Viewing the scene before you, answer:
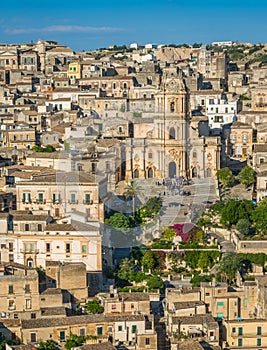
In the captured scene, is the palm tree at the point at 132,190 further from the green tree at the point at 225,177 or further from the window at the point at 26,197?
the window at the point at 26,197

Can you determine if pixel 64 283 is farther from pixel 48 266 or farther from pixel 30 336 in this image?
pixel 30 336

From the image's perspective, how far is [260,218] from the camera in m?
34.2

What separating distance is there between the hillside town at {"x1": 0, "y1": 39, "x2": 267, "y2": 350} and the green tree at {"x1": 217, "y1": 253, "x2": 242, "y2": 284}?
0.03 m

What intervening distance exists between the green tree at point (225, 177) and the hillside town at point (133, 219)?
5 cm

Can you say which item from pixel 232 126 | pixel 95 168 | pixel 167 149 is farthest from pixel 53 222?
pixel 232 126

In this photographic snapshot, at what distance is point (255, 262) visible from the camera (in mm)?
32250

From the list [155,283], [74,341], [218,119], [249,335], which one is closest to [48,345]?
[74,341]

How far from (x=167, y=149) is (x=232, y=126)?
7.09 meters

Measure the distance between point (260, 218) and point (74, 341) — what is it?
10.9m

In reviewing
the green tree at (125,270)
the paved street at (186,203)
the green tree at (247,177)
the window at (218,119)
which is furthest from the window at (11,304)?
the window at (218,119)

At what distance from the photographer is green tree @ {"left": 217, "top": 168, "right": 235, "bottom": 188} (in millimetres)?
40969

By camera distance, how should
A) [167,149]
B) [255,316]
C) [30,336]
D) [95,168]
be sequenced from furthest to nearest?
[167,149] < [95,168] < [255,316] < [30,336]

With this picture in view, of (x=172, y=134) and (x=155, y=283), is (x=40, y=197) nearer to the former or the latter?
(x=155, y=283)

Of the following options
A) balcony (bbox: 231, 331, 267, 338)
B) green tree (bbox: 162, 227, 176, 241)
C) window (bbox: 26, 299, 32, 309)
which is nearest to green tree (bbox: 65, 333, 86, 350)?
window (bbox: 26, 299, 32, 309)
